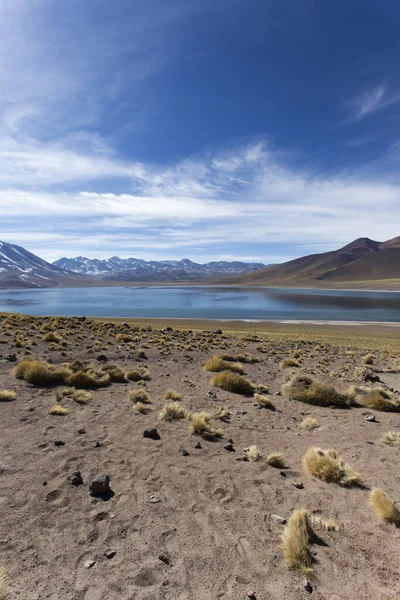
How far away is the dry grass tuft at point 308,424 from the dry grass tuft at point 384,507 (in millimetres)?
3682

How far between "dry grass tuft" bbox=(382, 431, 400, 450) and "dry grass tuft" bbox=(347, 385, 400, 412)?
293cm

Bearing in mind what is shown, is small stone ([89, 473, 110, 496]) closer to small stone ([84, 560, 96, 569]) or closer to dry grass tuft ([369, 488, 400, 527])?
small stone ([84, 560, 96, 569])

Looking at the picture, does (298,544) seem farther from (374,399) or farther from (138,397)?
(374,399)

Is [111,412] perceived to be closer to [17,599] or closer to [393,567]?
[17,599]

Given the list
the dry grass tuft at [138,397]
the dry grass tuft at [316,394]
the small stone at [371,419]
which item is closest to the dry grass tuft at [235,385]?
the dry grass tuft at [316,394]

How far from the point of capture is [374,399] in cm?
1130

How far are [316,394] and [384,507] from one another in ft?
22.3

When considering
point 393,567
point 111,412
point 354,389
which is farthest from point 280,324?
point 393,567

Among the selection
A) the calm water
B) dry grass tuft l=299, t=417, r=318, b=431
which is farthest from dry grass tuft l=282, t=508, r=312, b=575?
the calm water

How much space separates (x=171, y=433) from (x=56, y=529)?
3.69m

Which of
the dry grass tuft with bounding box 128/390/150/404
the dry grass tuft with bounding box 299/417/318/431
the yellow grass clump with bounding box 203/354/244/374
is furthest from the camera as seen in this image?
the yellow grass clump with bounding box 203/354/244/374

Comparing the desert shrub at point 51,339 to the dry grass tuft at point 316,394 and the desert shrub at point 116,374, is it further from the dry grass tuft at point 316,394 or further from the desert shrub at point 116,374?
the dry grass tuft at point 316,394

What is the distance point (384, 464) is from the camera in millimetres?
6820

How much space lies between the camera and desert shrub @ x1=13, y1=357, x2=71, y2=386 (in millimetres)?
11000
